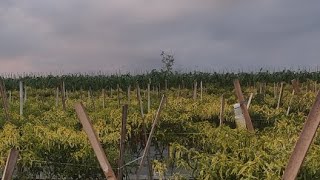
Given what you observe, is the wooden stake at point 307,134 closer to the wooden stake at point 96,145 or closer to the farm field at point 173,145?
the farm field at point 173,145

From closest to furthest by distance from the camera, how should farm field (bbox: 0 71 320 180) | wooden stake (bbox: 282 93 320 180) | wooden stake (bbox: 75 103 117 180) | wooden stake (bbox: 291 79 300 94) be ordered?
wooden stake (bbox: 282 93 320 180) → wooden stake (bbox: 75 103 117 180) → farm field (bbox: 0 71 320 180) → wooden stake (bbox: 291 79 300 94)

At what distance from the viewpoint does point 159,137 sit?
6688 mm

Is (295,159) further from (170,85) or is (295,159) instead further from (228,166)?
(170,85)

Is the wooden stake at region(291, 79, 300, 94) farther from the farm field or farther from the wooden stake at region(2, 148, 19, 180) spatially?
the wooden stake at region(2, 148, 19, 180)

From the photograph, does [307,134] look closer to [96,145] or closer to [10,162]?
[96,145]

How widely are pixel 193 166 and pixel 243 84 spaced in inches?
1004

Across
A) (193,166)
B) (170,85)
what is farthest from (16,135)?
(170,85)

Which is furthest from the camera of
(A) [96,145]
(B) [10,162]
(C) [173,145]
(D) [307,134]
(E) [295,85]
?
(E) [295,85]

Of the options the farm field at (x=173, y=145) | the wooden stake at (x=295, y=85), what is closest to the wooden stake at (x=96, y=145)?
the farm field at (x=173, y=145)

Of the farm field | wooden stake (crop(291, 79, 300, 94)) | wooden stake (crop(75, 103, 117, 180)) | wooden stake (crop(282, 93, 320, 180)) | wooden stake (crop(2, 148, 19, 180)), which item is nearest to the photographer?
wooden stake (crop(2, 148, 19, 180))

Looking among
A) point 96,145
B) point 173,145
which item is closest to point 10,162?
point 96,145

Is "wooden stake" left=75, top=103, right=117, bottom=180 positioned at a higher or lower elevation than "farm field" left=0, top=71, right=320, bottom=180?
higher

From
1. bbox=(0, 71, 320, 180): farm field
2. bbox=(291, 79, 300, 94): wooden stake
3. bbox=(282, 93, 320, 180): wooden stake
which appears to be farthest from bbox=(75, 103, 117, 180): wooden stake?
bbox=(291, 79, 300, 94): wooden stake

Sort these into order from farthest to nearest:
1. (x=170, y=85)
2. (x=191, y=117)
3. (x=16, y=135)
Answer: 1. (x=170, y=85)
2. (x=191, y=117)
3. (x=16, y=135)
